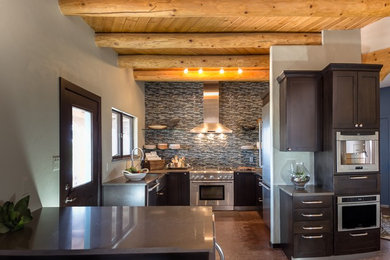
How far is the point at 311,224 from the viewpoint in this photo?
122 inches

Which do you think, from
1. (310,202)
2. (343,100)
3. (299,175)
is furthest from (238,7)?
(310,202)

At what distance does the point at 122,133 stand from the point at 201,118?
203 cm

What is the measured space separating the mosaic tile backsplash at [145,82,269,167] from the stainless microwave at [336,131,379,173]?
3045 mm

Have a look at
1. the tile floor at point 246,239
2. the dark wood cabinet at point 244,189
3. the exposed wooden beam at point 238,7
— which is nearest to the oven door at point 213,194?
the dark wood cabinet at point 244,189

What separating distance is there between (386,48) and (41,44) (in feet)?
15.7

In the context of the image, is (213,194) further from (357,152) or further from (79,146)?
(79,146)

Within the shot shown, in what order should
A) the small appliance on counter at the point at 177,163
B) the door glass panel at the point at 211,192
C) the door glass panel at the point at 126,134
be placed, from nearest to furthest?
1. the door glass panel at the point at 126,134
2. the door glass panel at the point at 211,192
3. the small appliance on counter at the point at 177,163

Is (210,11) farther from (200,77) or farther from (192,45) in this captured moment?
(200,77)

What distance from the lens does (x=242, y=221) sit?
486 centimetres

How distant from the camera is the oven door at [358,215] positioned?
10.2 feet

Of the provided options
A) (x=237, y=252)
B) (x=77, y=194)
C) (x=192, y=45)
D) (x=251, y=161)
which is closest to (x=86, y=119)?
(x=77, y=194)

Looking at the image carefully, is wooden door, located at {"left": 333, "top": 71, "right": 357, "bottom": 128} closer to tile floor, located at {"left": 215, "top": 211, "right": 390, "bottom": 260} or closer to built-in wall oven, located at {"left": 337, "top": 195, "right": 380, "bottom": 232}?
built-in wall oven, located at {"left": 337, "top": 195, "right": 380, "bottom": 232}

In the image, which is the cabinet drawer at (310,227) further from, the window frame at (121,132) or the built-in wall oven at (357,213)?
the window frame at (121,132)

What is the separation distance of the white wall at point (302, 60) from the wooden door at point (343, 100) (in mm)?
591
